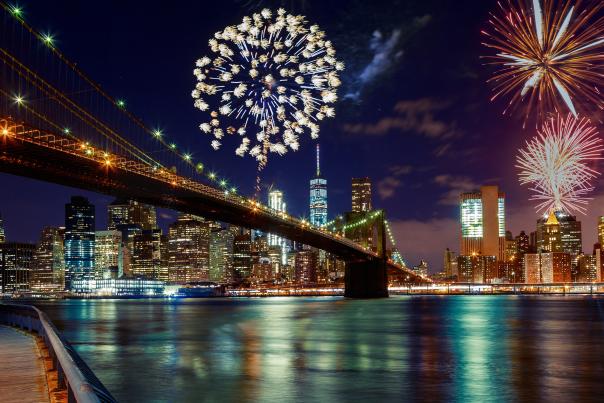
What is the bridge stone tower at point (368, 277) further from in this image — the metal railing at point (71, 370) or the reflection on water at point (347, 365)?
the metal railing at point (71, 370)

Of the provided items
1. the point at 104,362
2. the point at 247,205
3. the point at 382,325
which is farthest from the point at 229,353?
the point at 247,205

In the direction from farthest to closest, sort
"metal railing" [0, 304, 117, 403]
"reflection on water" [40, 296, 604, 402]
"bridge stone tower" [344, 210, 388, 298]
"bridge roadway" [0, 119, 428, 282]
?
"bridge stone tower" [344, 210, 388, 298]
"bridge roadway" [0, 119, 428, 282]
"reflection on water" [40, 296, 604, 402]
"metal railing" [0, 304, 117, 403]

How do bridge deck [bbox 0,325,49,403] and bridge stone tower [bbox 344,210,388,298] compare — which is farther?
bridge stone tower [bbox 344,210,388,298]

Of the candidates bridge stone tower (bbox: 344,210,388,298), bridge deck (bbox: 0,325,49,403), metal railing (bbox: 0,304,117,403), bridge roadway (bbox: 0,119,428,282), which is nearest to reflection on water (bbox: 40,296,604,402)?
bridge deck (bbox: 0,325,49,403)

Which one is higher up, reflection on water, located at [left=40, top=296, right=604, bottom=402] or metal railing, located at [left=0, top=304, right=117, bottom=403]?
metal railing, located at [left=0, top=304, right=117, bottom=403]

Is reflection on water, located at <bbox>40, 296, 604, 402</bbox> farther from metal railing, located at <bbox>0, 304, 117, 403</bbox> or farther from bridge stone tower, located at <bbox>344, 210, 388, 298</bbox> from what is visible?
bridge stone tower, located at <bbox>344, 210, 388, 298</bbox>
